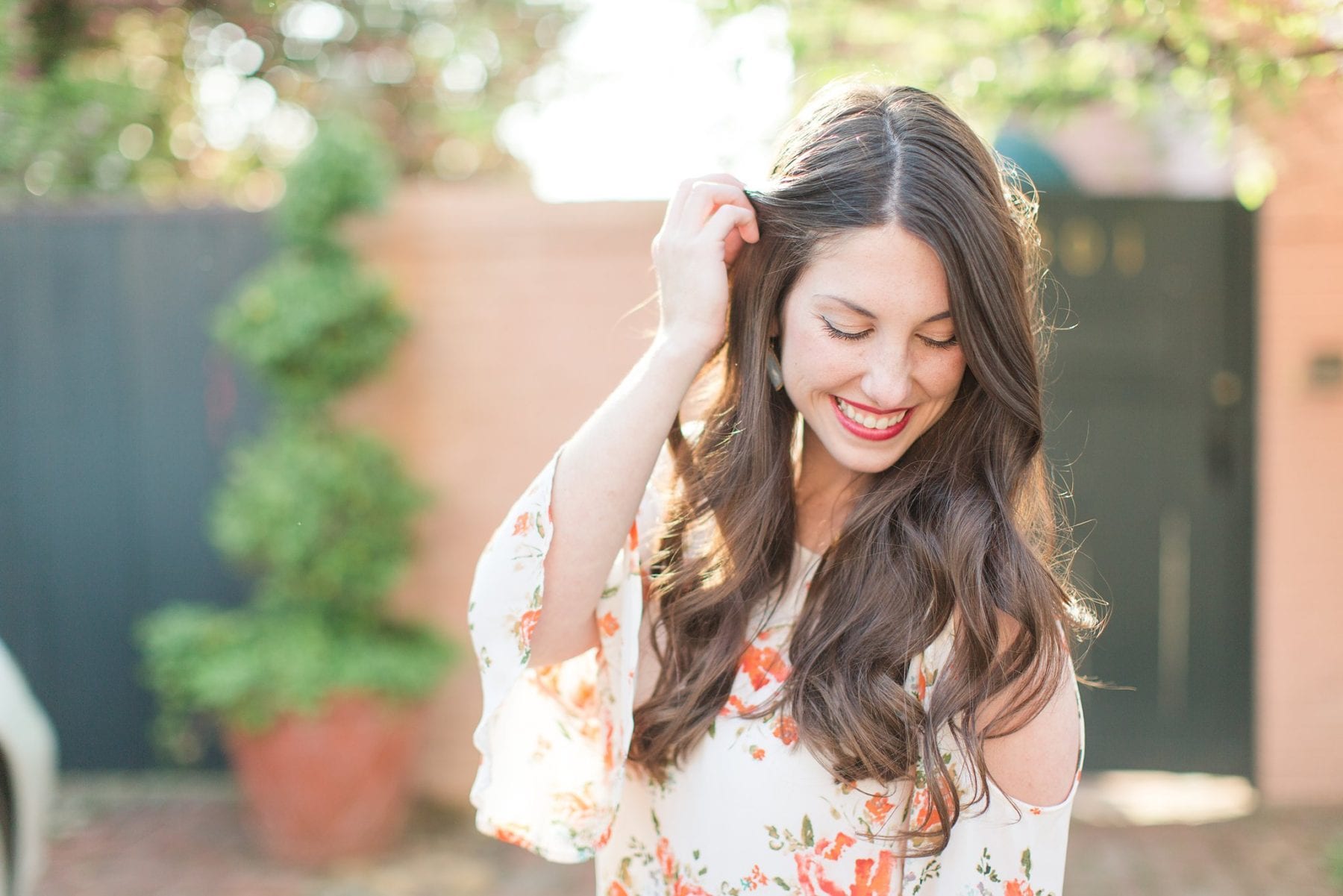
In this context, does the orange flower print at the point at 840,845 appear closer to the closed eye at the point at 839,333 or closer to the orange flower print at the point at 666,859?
the orange flower print at the point at 666,859

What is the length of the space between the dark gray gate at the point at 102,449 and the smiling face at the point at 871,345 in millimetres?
3421

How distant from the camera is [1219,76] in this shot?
10.1 ft

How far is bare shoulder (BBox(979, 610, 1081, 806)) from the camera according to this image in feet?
4.55

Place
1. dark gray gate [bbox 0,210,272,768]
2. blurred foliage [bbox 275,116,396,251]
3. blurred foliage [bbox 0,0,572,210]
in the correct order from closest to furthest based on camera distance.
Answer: blurred foliage [bbox 275,116,396,251] < dark gray gate [bbox 0,210,272,768] < blurred foliage [bbox 0,0,572,210]

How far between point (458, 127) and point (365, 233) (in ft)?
16.7

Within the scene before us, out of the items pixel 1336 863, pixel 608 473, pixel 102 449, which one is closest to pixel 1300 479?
pixel 1336 863

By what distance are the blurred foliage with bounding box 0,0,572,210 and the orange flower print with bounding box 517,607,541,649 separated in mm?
5004

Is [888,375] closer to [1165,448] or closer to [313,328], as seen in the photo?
[313,328]

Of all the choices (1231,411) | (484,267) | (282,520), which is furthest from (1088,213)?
(282,520)

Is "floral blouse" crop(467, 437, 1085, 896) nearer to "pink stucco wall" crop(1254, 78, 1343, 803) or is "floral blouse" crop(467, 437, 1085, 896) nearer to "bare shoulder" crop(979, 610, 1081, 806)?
"bare shoulder" crop(979, 610, 1081, 806)

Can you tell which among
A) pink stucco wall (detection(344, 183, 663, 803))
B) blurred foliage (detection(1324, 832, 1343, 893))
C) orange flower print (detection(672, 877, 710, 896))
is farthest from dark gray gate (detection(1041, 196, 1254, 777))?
orange flower print (detection(672, 877, 710, 896))

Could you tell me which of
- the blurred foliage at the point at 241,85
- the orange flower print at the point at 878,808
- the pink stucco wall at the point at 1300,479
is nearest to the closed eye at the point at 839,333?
the orange flower print at the point at 878,808

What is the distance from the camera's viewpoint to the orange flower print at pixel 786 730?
4.87 feet

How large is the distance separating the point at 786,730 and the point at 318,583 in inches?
106
